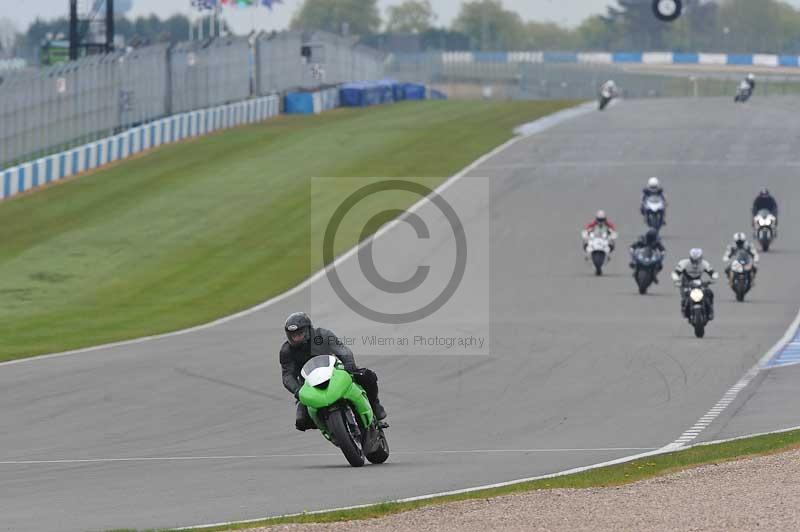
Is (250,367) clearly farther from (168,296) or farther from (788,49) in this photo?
(788,49)

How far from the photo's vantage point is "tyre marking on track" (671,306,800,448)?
54.5ft

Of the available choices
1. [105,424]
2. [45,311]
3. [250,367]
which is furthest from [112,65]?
[105,424]

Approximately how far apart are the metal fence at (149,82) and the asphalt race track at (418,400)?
14.8 meters

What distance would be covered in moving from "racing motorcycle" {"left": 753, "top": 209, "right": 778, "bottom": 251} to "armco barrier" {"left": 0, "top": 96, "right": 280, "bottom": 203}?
21.9m

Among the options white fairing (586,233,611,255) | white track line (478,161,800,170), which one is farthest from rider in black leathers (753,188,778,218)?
white track line (478,161,800,170)

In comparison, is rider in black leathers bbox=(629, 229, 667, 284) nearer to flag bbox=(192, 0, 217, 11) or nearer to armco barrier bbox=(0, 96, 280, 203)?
armco barrier bbox=(0, 96, 280, 203)

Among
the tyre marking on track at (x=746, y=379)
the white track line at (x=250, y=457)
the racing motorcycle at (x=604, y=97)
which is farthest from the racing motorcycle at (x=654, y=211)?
the racing motorcycle at (x=604, y=97)

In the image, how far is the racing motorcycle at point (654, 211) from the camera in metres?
39.7

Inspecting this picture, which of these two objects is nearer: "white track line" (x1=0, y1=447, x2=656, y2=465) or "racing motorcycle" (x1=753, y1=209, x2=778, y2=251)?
"white track line" (x1=0, y1=447, x2=656, y2=465)

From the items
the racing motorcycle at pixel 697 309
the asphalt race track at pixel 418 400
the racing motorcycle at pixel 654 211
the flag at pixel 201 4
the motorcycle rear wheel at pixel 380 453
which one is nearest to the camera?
the asphalt race track at pixel 418 400

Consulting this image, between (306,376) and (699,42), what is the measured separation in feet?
431

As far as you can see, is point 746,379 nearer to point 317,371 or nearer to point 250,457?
point 250,457

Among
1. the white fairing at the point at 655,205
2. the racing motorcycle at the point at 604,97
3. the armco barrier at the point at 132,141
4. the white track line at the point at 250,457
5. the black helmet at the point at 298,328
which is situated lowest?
the white track line at the point at 250,457

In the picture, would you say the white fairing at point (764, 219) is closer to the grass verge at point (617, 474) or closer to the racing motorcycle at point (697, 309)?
the racing motorcycle at point (697, 309)
